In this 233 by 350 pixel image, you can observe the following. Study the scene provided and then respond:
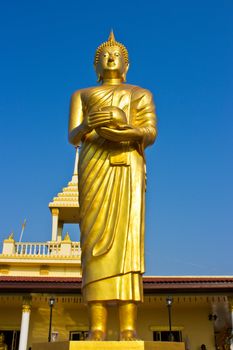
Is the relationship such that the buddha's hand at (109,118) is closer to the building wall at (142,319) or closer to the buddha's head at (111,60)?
the buddha's head at (111,60)

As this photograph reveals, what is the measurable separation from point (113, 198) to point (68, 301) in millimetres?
13033

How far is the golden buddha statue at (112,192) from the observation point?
3348mm

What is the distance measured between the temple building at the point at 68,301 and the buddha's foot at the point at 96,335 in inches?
404

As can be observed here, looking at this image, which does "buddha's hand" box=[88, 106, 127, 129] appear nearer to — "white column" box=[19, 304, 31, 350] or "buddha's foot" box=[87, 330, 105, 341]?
"buddha's foot" box=[87, 330, 105, 341]

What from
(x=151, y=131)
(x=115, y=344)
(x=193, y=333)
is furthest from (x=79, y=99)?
(x=193, y=333)

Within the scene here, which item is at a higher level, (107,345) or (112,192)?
(112,192)

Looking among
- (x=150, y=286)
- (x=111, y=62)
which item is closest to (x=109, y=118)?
(x=111, y=62)

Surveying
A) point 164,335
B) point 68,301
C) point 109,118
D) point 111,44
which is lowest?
point 164,335

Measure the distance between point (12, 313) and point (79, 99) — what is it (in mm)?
14719

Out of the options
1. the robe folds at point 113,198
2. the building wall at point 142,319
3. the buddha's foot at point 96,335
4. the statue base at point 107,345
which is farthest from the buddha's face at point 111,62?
the building wall at point 142,319

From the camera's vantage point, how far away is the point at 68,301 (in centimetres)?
1580

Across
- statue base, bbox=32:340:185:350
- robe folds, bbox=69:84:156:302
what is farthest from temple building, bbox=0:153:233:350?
statue base, bbox=32:340:185:350

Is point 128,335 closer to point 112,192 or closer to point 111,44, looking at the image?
point 112,192

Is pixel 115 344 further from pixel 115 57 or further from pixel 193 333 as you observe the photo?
pixel 193 333
